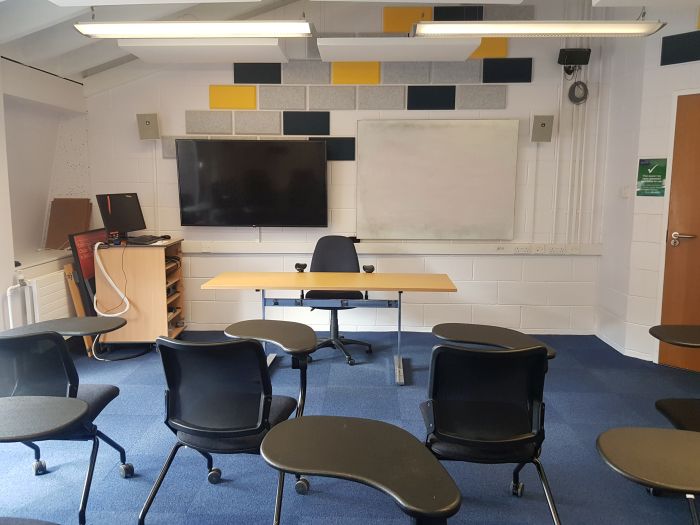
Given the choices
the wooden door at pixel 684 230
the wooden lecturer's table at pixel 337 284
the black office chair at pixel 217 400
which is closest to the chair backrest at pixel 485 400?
the black office chair at pixel 217 400

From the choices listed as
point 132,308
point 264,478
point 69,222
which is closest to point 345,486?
point 264,478

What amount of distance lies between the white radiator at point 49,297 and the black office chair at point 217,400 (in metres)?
2.48

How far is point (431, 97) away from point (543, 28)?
1.64m

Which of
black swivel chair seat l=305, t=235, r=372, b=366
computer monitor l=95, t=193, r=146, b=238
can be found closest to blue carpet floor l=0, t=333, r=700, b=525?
black swivel chair seat l=305, t=235, r=372, b=366

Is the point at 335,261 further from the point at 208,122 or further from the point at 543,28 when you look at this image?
the point at 543,28

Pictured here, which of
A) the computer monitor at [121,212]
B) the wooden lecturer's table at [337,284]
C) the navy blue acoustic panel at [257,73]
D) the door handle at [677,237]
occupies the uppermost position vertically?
the navy blue acoustic panel at [257,73]

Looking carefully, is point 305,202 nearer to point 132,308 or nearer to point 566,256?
point 132,308

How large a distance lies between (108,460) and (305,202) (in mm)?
2917

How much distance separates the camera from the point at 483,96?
16.4 ft

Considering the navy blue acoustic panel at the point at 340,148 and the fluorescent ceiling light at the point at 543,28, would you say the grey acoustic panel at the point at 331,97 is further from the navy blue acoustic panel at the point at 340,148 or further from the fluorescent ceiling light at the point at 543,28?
the fluorescent ceiling light at the point at 543,28

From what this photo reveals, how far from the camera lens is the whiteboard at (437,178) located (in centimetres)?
504

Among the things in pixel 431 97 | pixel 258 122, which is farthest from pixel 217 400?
pixel 431 97

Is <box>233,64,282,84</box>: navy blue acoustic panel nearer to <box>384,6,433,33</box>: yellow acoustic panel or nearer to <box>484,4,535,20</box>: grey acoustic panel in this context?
<box>384,6,433,33</box>: yellow acoustic panel

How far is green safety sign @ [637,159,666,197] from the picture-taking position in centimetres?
436
